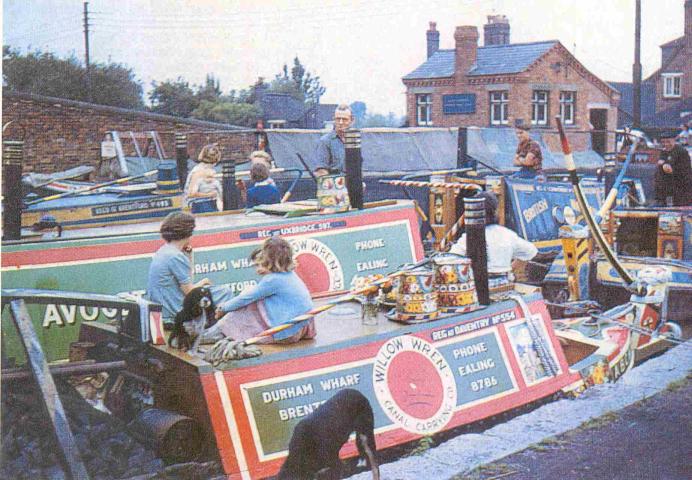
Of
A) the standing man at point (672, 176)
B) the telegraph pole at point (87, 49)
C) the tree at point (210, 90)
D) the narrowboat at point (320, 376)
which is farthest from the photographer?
the standing man at point (672, 176)

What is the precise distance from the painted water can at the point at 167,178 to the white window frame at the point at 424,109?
1.38 m

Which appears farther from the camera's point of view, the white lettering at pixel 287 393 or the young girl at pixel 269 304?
the young girl at pixel 269 304

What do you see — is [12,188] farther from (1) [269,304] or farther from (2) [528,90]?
(2) [528,90]

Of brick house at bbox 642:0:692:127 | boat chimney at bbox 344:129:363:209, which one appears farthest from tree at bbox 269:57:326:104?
brick house at bbox 642:0:692:127

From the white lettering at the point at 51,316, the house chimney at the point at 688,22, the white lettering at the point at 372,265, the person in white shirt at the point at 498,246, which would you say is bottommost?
the white lettering at the point at 51,316

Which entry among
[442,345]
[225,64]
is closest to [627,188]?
[442,345]

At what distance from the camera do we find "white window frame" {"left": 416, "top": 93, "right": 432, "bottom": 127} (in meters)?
5.26

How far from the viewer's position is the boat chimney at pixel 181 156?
4559 mm

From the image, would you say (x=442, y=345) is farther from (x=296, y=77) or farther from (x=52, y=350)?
(x=52, y=350)

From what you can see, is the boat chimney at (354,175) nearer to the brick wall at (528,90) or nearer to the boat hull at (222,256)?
the boat hull at (222,256)

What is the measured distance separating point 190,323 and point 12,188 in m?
1.03

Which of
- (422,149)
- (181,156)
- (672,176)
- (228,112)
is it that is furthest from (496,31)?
(672,176)

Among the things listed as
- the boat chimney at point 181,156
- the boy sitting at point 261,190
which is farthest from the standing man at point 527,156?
the boat chimney at point 181,156

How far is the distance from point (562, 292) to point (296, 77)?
276 centimetres
